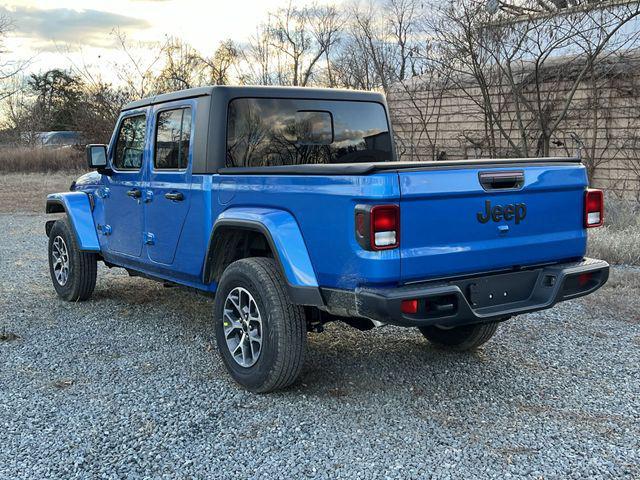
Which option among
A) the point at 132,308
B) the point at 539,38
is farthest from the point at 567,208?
the point at 539,38

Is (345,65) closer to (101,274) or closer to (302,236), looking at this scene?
(101,274)

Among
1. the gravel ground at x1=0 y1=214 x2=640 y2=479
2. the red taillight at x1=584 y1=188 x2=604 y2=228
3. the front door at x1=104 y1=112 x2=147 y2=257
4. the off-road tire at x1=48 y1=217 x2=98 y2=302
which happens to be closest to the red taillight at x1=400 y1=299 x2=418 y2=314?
the gravel ground at x1=0 y1=214 x2=640 y2=479

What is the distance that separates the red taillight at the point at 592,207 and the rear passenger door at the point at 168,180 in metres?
2.64

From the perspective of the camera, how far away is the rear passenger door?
497 centimetres

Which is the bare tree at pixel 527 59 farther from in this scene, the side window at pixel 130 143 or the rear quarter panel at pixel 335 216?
the rear quarter panel at pixel 335 216

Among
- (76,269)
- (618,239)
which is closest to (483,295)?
(76,269)

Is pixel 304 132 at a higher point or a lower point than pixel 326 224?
higher

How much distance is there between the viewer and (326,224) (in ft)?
12.2

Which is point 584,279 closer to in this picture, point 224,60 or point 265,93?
point 265,93

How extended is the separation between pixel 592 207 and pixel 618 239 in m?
4.55

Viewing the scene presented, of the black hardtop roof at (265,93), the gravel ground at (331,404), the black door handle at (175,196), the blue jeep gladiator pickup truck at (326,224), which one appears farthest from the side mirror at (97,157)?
the gravel ground at (331,404)

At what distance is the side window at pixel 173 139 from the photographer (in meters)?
5.03

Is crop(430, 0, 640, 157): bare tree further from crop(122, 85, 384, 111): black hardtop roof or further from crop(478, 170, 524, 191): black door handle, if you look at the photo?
crop(478, 170, 524, 191): black door handle

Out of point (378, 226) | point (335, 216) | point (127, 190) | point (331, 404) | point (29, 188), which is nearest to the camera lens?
point (378, 226)
